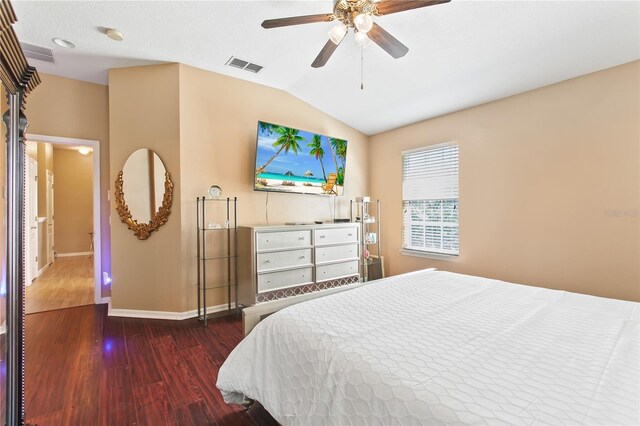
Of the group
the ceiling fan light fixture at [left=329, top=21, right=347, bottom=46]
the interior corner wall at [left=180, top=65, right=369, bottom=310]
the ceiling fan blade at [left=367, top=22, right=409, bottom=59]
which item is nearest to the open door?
the interior corner wall at [left=180, top=65, right=369, bottom=310]

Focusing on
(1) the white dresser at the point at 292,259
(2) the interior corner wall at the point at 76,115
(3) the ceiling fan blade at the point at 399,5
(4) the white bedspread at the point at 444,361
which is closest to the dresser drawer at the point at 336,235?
(1) the white dresser at the point at 292,259

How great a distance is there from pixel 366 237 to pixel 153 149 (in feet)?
10.3

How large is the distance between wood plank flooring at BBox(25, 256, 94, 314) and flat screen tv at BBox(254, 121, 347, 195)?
2.92 meters

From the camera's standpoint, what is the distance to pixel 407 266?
455cm

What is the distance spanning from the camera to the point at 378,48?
285 cm

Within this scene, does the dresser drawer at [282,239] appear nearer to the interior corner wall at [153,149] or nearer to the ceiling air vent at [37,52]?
the interior corner wall at [153,149]

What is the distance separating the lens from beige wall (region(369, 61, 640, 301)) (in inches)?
105

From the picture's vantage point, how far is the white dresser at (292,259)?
3.31 m

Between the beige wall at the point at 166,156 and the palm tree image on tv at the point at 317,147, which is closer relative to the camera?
the beige wall at the point at 166,156

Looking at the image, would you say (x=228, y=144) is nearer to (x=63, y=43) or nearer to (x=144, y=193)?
(x=144, y=193)

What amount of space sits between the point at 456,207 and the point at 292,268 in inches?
91.8

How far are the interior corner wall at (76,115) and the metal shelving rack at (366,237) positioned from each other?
11.5ft

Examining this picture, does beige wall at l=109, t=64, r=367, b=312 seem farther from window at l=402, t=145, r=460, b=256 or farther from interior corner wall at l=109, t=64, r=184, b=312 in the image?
window at l=402, t=145, r=460, b=256

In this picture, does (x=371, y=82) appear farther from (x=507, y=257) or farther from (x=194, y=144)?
(x=507, y=257)
